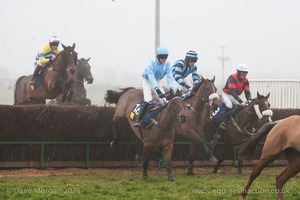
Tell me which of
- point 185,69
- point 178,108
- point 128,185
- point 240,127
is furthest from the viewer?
point 185,69

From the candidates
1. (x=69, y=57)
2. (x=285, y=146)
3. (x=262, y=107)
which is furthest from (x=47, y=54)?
(x=285, y=146)

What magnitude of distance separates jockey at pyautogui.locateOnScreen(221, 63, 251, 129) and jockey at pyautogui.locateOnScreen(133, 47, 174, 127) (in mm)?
1681

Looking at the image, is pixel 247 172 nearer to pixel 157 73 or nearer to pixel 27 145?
pixel 157 73

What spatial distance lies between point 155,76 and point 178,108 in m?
1.23

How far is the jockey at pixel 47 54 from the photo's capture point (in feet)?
49.9

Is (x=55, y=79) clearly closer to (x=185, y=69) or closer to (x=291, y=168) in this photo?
(x=185, y=69)

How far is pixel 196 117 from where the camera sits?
13.1 metres

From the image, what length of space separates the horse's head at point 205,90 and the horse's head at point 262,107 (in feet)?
2.79

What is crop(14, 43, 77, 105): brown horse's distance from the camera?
14.8m

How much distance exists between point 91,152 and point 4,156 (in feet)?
5.62

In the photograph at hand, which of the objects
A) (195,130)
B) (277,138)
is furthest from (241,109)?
(277,138)

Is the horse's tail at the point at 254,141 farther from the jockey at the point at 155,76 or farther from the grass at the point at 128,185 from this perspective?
the jockey at the point at 155,76

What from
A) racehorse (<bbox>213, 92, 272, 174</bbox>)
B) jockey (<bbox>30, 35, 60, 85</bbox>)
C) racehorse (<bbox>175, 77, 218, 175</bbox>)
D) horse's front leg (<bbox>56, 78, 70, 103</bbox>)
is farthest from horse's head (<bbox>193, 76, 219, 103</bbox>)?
jockey (<bbox>30, 35, 60, 85</bbox>)

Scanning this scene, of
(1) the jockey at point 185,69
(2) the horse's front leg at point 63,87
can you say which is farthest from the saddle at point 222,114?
(2) the horse's front leg at point 63,87
